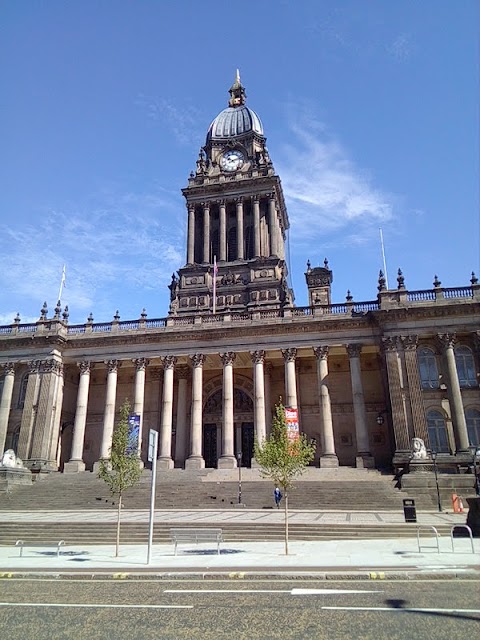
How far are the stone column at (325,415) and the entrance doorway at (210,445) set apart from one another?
11690 mm

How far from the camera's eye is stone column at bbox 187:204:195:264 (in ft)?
190

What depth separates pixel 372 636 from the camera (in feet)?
23.1

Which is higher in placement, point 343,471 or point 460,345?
point 460,345

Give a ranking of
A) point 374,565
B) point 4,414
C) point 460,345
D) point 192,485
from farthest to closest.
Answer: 1. point 4,414
2. point 460,345
3. point 192,485
4. point 374,565

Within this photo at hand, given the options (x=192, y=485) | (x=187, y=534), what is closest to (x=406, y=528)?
Answer: (x=187, y=534)

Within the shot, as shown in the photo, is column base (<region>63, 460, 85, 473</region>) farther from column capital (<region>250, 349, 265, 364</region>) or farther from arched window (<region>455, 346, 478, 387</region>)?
arched window (<region>455, 346, 478, 387</region>)

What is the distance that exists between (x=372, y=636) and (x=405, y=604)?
2.23 metres

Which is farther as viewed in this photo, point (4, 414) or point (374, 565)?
point (4, 414)

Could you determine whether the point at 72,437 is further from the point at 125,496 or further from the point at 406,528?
the point at 406,528

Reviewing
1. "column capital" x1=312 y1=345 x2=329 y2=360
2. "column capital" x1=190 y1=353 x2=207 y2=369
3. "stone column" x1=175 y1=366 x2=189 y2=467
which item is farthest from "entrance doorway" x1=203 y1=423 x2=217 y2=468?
"column capital" x1=312 y1=345 x2=329 y2=360

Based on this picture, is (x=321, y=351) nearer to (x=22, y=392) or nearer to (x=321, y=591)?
(x=22, y=392)

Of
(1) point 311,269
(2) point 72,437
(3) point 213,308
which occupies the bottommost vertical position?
(2) point 72,437

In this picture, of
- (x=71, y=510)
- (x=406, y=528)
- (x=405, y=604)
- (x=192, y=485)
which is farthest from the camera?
(x=192, y=485)

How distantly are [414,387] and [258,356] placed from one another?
13.3m
